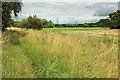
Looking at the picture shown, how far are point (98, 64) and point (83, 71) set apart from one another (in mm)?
749

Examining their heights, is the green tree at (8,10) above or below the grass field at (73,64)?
above

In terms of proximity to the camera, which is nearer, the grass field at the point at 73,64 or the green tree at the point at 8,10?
the grass field at the point at 73,64

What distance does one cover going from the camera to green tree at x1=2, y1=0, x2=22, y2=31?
1058 inches

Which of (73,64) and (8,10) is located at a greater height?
(8,10)

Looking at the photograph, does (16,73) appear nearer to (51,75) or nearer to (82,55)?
(51,75)

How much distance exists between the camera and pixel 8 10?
28078 mm

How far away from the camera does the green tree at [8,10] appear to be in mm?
26862

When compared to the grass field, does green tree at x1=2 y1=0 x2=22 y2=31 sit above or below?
above

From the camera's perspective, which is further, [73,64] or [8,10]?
[8,10]

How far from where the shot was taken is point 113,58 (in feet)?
27.8

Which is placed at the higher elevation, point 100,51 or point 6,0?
point 6,0

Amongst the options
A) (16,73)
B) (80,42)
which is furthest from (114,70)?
(80,42)

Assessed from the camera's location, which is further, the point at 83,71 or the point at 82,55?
the point at 82,55

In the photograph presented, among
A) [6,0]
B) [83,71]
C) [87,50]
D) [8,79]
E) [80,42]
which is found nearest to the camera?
[8,79]
